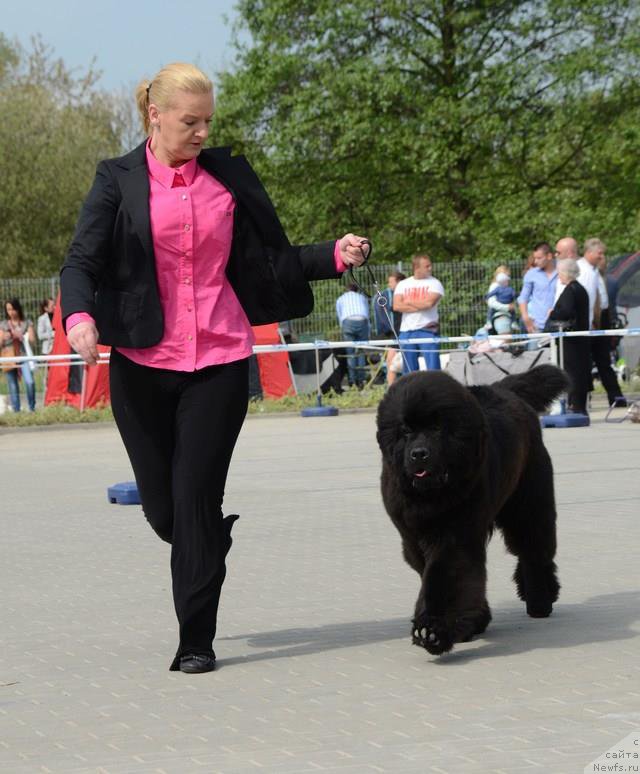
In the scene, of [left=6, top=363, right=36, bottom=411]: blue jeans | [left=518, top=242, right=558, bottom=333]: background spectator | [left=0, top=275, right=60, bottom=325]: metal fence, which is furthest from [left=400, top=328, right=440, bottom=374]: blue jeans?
[left=0, top=275, right=60, bottom=325]: metal fence

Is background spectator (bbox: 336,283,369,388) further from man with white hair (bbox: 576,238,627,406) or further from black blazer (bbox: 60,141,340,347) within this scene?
black blazer (bbox: 60,141,340,347)

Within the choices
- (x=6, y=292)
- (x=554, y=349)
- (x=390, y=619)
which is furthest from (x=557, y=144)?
(x=390, y=619)

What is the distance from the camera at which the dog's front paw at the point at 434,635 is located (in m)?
4.98

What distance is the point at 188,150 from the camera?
204 inches

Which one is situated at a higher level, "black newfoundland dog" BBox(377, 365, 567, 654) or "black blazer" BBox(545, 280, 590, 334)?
"black blazer" BBox(545, 280, 590, 334)

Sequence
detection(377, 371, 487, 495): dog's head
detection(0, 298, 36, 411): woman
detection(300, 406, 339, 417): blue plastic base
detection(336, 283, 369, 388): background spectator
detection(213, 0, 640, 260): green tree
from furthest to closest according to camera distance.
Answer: detection(213, 0, 640, 260): green tree, detection(336, 283, 369, 388): background spectator, detection(0, 298, 36, 411): woman, detection(300, 406, 339, 417): blue plastic base, detection(377, 371, 487, 495): dog's head

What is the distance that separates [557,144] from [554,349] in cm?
2063

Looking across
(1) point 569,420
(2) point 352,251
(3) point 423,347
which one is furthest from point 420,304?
(2) point 352,251

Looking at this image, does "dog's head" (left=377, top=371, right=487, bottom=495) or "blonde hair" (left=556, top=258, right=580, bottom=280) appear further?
"blonde hair" (left=556, top=258, right=580, bottom=280)

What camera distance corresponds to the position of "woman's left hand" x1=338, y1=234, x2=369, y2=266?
5.26 m

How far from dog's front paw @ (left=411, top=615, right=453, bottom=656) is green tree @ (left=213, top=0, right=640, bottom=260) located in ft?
101

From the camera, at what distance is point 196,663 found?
5062 millimetres

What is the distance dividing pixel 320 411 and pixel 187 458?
14797 mm

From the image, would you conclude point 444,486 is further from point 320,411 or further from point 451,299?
point 451,299
